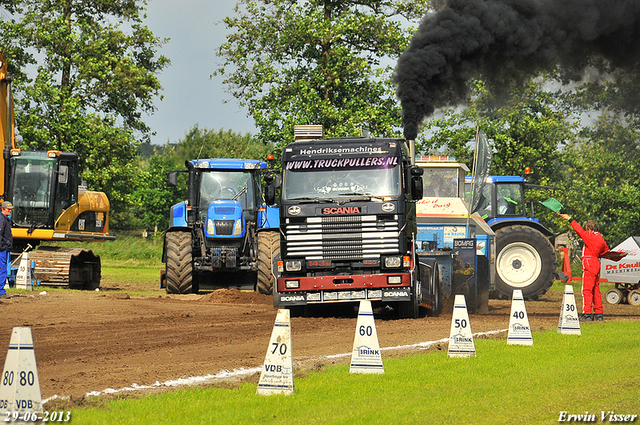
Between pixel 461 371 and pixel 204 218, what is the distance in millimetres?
13329

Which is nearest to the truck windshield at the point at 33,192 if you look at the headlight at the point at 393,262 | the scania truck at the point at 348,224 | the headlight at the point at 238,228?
the headlight at the point at 238,228

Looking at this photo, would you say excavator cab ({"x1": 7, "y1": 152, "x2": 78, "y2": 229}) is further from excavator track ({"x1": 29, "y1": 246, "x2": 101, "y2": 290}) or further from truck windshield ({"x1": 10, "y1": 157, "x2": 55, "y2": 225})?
excavator track ({"x1": 29, "y1": 246, "x2": 101, "y2": 290})

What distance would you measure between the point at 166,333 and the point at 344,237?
162 inches

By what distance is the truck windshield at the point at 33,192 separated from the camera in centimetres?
2267

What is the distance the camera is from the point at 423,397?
786cm

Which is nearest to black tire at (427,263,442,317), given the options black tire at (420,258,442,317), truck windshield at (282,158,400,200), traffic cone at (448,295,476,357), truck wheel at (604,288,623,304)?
black tire at (420,258,442,317)

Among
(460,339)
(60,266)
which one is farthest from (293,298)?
(60,266)

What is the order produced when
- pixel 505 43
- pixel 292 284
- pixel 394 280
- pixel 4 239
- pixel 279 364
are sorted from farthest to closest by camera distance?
1. pixel 505 43
2. pixel 4 239
3. pixel 292 284
4. pixel 394 280
5. pixel 279 364

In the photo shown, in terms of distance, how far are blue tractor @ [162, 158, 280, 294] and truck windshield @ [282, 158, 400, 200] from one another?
483 centimetres

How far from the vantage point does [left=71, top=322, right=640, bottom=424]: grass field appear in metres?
6.85

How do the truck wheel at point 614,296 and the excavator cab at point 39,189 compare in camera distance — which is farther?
the truck wheel at point 614,296

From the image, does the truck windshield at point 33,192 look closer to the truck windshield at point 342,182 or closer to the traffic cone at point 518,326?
the truck windshield at point 342,182

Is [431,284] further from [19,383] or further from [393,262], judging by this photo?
[19,383]

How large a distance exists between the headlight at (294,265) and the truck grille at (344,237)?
17 centimetres
